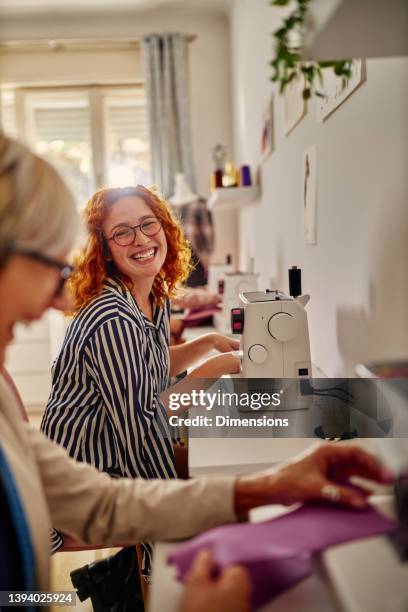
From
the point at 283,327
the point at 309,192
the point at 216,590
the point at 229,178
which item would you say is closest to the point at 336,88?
the point at 309,192

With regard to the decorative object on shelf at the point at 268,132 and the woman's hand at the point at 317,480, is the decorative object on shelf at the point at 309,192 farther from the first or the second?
the woman's hand at the point at 317,480

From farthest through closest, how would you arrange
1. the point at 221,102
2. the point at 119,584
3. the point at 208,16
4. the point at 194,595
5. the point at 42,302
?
the point at 221,102 < the point at 208,16 < the point at 119,584 < the point at 42,302 < the point at 194,595

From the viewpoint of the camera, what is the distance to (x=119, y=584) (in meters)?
1.55

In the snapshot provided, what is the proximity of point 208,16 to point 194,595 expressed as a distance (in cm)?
367

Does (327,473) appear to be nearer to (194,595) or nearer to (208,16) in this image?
(194,595)

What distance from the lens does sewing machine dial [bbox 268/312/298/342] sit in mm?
1228

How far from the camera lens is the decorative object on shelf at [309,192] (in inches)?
59.0

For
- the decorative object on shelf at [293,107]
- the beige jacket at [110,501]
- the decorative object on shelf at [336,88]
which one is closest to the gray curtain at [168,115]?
the decorative object on shelf at [293,107]

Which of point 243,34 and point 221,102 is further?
point 221,102

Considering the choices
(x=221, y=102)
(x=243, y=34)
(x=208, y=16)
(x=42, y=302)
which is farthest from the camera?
(x=221, y=102)

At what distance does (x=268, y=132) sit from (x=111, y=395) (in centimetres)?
139

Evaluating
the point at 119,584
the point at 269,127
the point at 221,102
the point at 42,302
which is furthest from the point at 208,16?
the point at 42,302

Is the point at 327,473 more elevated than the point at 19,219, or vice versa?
the point at 19,219

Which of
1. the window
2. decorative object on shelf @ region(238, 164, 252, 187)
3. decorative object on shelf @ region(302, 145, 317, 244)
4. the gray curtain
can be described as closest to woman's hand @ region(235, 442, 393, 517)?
decorative object on shelf @ region(302, 145, 317, 244)
